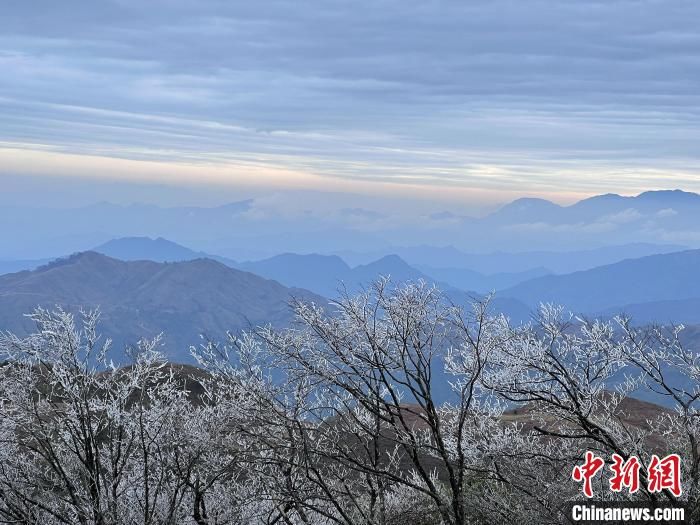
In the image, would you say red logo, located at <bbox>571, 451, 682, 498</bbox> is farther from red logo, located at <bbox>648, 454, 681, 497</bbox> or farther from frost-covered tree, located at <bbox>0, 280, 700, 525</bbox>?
frost-covered tree, located at <bbox>0, 280, 700, 525</bbox>

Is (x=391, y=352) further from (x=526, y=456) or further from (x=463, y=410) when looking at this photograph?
(x=526, y=456)

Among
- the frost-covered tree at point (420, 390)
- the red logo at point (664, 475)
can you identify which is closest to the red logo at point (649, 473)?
the red logo at point (664, 475)

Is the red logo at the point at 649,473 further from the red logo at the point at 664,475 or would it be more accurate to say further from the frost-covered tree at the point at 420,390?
the frost-covered tree at the point at 420,390

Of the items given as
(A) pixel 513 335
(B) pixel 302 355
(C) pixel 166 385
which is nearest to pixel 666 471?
(A) pixel 513 335

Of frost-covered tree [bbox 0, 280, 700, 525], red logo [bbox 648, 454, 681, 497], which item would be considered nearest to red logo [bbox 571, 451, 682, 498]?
red logo [bbox 648, 454, 681, 497]

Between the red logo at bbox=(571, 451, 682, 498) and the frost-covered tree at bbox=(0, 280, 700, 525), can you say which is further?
the frost-covered tree at bbox=(0, 280, 700, 525)

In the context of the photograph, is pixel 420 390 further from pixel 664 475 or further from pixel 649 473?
pixel 664 475

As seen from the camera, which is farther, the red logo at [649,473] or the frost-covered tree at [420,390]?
the frost-covered tree at [420,390]

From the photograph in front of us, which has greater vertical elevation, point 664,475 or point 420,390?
point 420,390

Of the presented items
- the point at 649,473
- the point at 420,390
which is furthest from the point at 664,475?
the point at 420,390

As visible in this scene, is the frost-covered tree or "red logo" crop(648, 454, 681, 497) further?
the frost-covered tree

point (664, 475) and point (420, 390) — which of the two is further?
point (420, 390)

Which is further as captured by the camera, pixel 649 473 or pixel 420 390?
pixel 420 390

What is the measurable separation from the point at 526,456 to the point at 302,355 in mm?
5728
